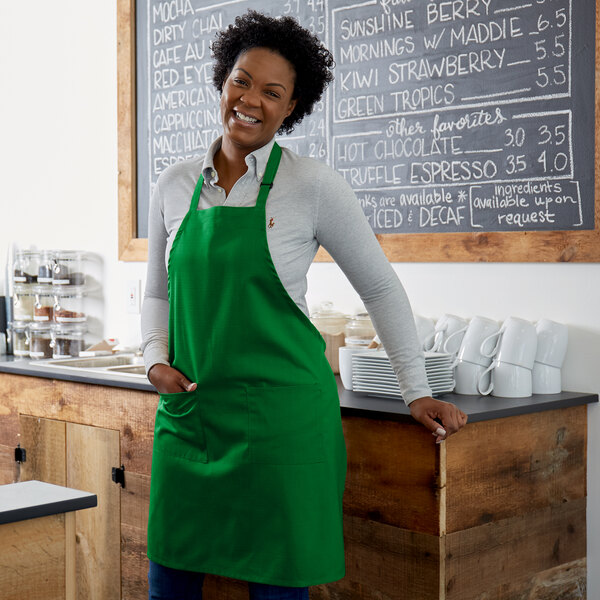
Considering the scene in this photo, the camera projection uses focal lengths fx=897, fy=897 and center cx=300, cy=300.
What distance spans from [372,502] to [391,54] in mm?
1368

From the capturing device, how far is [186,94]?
3295 mm

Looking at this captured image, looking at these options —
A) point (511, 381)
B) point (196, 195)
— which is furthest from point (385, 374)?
point (196, 195)

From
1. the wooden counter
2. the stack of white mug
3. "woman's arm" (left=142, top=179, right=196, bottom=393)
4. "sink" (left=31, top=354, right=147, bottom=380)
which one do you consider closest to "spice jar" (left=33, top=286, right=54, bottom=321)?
"sink" (left=31, top=354, right=147, bottom=380)

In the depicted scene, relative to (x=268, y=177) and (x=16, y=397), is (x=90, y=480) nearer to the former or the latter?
(x=16, y=397)

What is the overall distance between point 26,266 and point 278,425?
2232 millimetres

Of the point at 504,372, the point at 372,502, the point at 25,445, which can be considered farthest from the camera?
the point at 25,445

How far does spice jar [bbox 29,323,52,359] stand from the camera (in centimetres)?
344

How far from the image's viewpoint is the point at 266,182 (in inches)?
72.0

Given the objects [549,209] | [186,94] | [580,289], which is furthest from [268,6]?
[580,289]

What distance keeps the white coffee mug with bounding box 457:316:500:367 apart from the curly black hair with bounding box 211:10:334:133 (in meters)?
0.74

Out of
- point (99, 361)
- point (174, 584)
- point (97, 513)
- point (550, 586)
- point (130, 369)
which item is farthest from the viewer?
point (99, 361)

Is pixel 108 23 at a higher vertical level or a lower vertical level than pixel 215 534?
higher

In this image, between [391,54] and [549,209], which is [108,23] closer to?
[391,54]

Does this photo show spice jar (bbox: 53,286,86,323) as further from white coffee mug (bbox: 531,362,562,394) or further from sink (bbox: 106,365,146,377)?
white coffee mug (bbox: 531,362,562,394)
